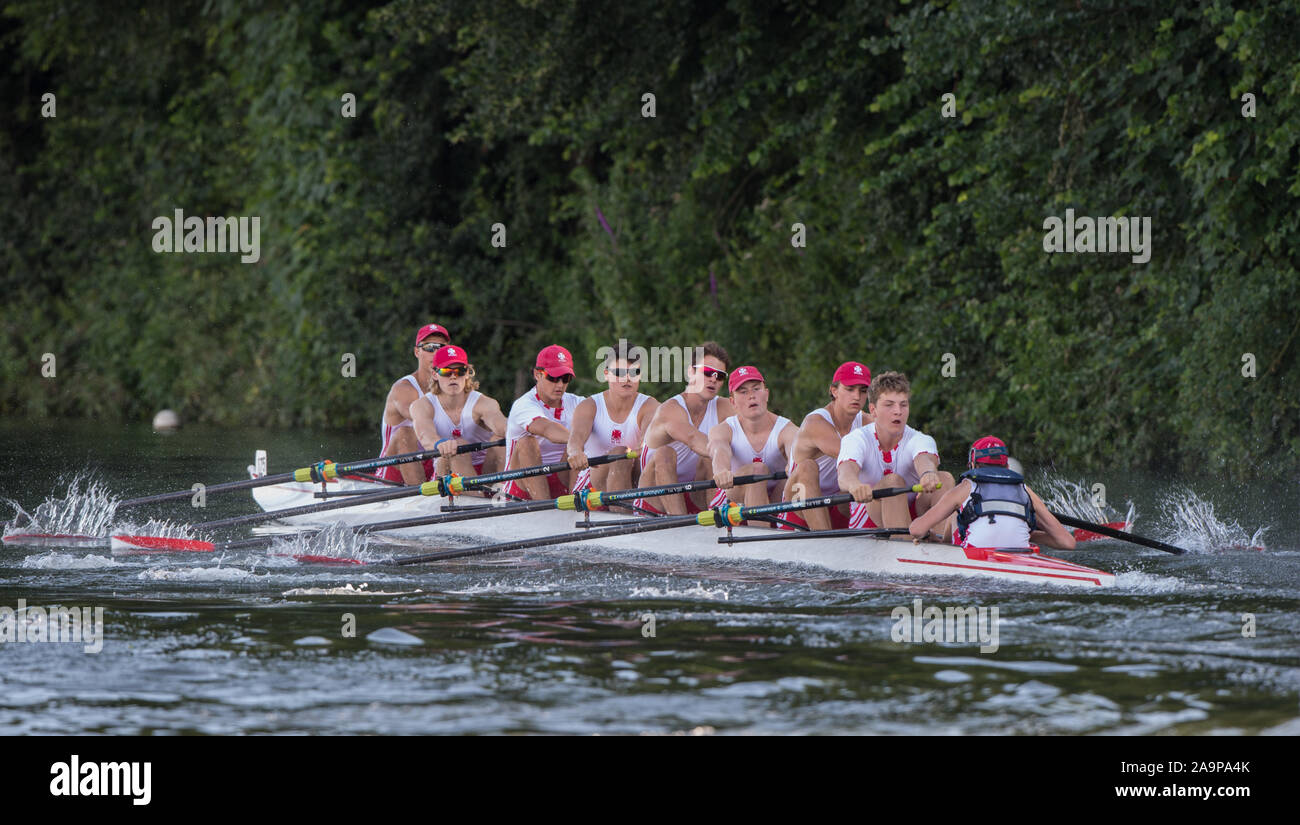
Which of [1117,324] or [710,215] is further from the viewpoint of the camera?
[710,215]

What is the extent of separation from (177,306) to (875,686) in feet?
79.8

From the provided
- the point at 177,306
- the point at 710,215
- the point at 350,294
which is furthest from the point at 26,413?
the point at 710,215

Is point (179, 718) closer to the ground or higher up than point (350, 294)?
closer to the ground

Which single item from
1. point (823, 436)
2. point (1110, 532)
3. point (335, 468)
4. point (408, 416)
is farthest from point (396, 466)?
point (1110, 532)

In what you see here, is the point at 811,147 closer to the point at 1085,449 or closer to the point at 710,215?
the point at 710,215

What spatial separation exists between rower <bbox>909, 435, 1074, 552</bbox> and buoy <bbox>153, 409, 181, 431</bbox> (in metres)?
19.6

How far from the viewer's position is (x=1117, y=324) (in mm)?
15273

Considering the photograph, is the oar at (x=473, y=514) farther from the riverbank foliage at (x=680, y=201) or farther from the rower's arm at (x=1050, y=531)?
the riverbank foliage at (x=680, y=201)

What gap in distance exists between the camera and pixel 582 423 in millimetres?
11312

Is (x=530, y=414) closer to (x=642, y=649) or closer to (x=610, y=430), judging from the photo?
(x=610, y=430)

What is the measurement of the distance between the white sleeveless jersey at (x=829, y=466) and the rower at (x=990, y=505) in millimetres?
1239

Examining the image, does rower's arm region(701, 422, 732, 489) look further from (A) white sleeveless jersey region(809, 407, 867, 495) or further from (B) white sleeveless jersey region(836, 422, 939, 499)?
(B) white sleeveless jersey region(836, 422, 939, 499)

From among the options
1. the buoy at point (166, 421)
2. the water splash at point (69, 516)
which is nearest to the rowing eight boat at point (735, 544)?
the water splash at point (69, 516)

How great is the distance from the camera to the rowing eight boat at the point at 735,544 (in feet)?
27.4
